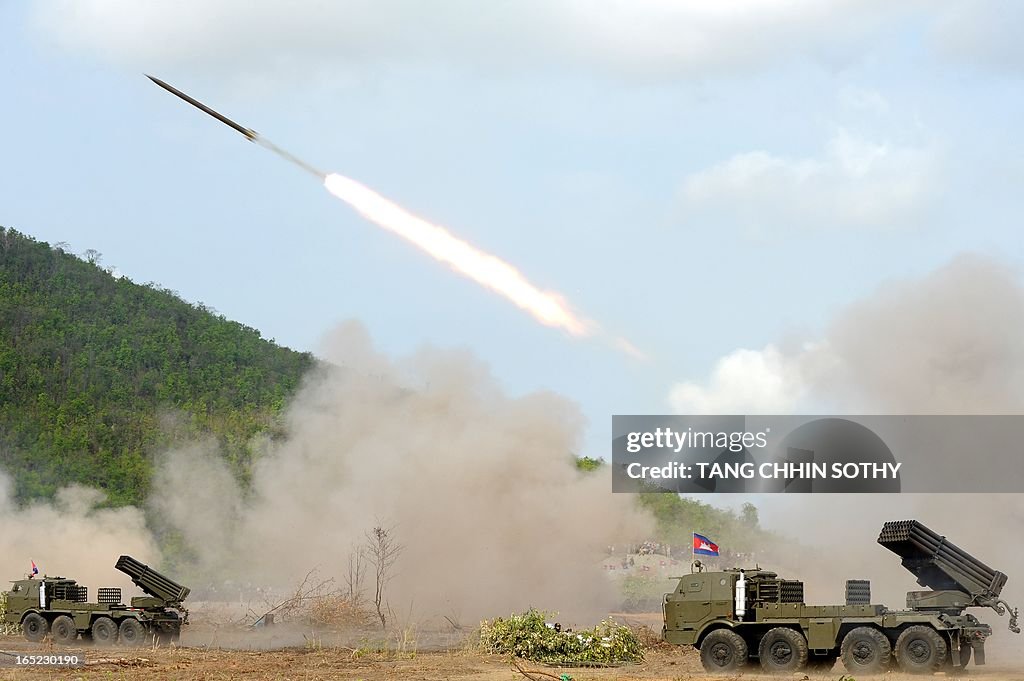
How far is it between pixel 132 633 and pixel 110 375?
1911 inches

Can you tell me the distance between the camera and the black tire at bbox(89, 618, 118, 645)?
98.8 feet

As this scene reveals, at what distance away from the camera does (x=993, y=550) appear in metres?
36.9

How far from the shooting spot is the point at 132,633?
30.2 m

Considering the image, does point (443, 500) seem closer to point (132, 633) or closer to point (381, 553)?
point (381, 553)

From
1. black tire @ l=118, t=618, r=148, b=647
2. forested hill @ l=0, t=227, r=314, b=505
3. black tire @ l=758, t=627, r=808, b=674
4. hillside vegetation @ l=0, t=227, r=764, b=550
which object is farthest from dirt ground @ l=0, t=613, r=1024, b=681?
forested hill @ l=0, t=227, r=314, b=505

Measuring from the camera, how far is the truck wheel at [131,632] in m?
30.0

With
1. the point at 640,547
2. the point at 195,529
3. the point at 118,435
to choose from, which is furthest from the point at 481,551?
the point at 118,435

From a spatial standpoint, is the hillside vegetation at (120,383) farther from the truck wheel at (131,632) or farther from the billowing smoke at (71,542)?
the truck wheel at (131,632)

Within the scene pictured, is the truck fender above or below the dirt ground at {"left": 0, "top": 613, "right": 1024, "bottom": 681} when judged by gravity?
above

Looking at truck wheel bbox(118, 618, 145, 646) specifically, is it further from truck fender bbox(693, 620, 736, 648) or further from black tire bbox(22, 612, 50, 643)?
truck fender bbox(693, 620, 736, 648)

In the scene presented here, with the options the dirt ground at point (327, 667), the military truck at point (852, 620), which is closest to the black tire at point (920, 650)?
the military truck at point (852, 620)

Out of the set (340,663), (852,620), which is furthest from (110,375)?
(852,620)

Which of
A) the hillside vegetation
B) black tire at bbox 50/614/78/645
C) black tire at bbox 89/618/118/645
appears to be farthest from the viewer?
the hillside vegetation

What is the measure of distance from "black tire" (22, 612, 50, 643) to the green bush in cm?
1086
